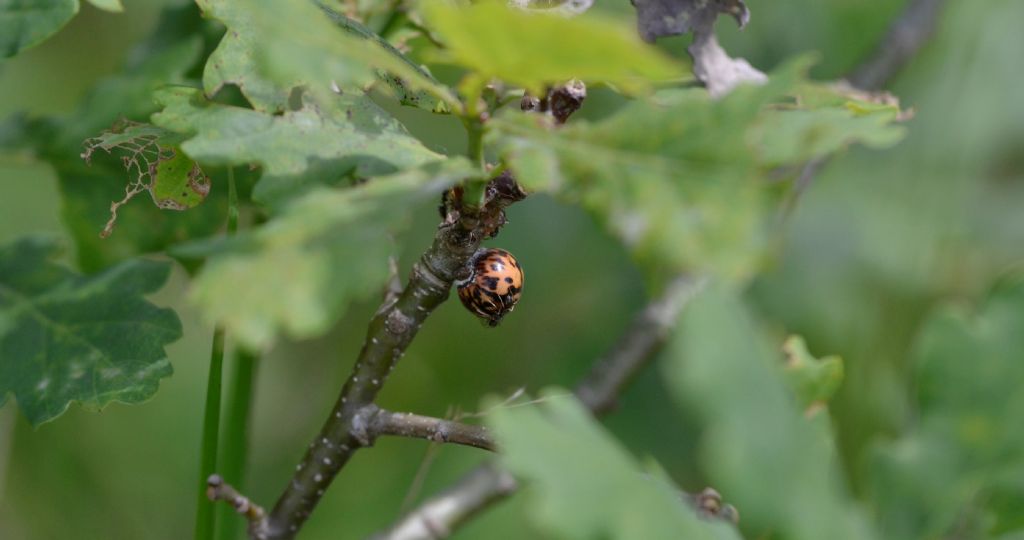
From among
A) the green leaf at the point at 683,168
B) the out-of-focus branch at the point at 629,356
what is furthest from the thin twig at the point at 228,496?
the out-of-focus branch at the point at 629,356

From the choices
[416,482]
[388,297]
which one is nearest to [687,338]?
[388,297]

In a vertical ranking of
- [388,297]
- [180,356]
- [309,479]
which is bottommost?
[180,356]

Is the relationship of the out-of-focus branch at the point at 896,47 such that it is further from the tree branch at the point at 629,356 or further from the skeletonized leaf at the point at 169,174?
the skeletonized leaf at the point at 169,174

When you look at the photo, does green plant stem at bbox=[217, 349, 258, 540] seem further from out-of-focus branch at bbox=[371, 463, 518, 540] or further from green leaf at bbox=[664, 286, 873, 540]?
green leaf at bbox=[664, 286, 873, 540]

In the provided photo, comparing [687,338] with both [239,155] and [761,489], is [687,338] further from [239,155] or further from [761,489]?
[239,155]

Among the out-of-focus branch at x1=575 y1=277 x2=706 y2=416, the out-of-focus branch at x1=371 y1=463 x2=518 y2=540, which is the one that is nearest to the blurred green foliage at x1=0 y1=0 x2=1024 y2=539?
the out-of-focus branch at x1=575 y1=277 x2=706 y2=416
